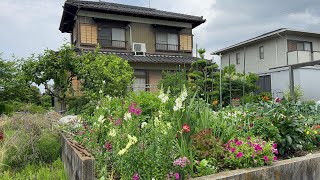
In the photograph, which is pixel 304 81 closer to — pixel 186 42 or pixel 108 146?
pixel 186 42

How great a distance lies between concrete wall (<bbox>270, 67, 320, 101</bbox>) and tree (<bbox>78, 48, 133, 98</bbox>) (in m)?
9.90

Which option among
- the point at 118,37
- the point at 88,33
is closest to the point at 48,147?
the point at 88,33

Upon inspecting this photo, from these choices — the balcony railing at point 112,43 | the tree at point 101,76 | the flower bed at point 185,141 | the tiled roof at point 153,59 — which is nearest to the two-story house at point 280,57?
the tiled roof at point 153,59

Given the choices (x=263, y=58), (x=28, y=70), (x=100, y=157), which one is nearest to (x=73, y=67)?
(x=28, y=70)

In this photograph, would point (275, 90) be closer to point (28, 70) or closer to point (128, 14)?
point (128, 14)

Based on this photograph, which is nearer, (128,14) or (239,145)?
(239,145)

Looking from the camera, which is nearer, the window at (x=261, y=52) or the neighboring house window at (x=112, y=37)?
the neighboring house window at (x=112, y=37)

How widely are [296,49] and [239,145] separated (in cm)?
1955

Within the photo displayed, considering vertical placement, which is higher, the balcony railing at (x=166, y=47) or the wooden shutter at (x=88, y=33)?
the wooden shutter at (x=88, y=33)

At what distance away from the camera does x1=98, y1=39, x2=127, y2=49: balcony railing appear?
57.1 ft

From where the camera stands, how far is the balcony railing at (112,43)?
57.1ft

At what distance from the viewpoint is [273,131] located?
143 inches

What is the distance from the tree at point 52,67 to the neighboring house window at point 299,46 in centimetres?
1514

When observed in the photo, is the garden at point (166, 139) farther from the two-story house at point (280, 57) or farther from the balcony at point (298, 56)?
the balcony at point (298, 56)
